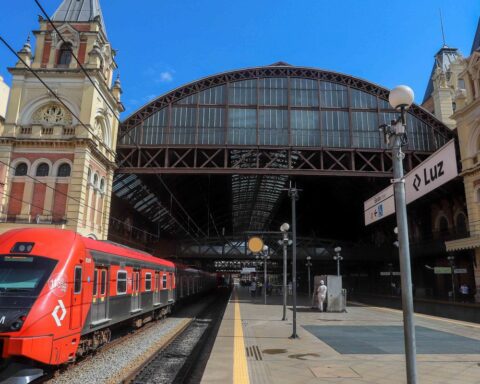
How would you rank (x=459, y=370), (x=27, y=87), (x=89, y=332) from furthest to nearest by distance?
1. (x=27, y=87)
2. (x=89, y=332)
3. (x=459, y=370)

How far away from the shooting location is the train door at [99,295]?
1095 centimetres

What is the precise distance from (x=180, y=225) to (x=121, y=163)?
2581 centimetres

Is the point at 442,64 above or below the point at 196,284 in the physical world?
above

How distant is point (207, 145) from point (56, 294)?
82.2 ft

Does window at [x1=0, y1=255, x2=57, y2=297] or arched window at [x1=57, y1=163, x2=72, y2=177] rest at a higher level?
arched window at [x1=57, y1=163, x2=72, y2=177]

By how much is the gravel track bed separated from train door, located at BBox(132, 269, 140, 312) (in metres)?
1.13

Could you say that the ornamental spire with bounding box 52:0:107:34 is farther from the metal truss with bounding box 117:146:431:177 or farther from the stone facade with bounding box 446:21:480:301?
the stone facade with bounding box 446:21:480:301

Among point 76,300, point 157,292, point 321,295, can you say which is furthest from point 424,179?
point 321,295

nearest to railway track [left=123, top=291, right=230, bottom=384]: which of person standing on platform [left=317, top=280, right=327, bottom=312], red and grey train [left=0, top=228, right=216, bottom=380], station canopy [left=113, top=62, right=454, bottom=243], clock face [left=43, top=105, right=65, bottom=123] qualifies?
red and grey train [left=0, top=228, right=216, bottom=380]

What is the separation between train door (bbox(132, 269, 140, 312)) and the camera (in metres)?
15.0

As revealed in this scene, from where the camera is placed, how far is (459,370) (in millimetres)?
8711

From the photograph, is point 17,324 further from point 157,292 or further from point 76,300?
point 157,292

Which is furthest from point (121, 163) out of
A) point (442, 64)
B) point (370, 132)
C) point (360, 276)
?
point (442, 64)

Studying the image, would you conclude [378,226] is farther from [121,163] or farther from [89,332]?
[89,332]
